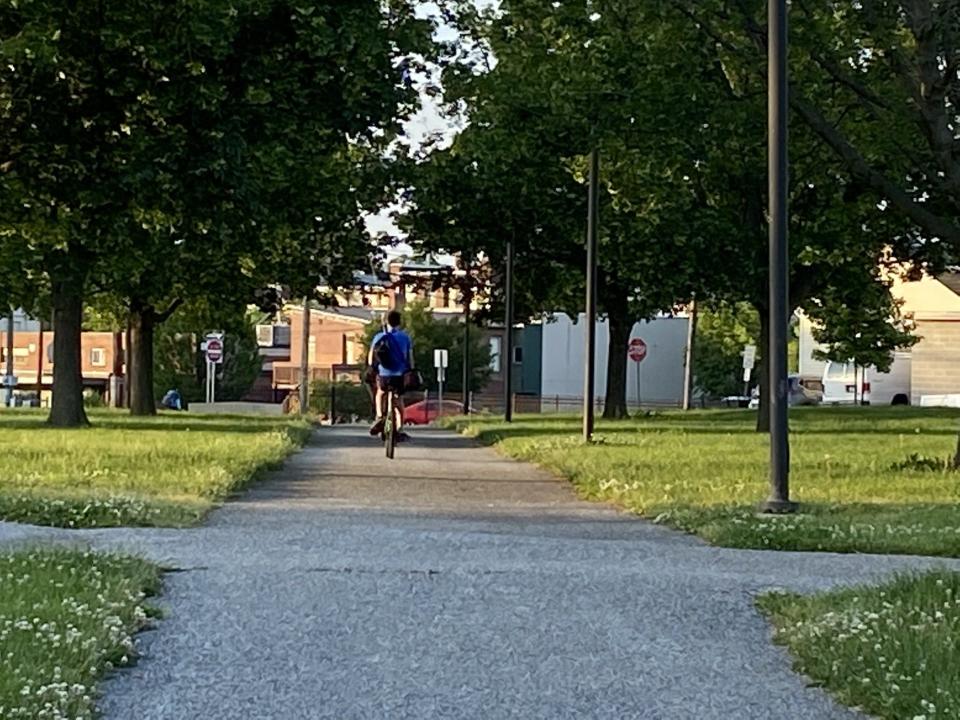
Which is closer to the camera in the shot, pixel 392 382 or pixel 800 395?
pixel 392 382

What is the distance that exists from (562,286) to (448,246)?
539cm

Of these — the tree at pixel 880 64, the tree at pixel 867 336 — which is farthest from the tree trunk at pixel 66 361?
the tree at pixel 867 336

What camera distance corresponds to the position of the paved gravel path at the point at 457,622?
6523 millimetres

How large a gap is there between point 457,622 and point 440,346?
69.0m

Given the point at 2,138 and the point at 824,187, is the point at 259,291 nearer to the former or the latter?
the point at 824,187

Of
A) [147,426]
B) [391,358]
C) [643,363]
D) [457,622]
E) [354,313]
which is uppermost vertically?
[354,313]

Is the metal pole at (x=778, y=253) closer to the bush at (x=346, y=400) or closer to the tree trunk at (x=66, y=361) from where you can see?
the tree trunk at (x=66, y=361)

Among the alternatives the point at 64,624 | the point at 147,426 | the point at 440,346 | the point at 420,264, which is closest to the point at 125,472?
the point at 64,624

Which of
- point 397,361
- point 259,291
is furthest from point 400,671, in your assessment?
point 259,291

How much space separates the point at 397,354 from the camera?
1981 centimetres

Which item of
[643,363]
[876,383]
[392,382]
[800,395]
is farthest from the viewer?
[643,363]

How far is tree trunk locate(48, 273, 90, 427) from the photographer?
109ft

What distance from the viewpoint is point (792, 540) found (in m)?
11.9

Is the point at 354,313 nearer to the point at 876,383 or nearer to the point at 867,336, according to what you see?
the point at 876,383
